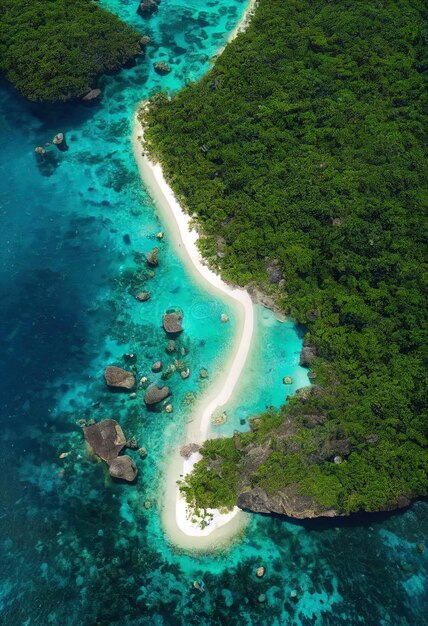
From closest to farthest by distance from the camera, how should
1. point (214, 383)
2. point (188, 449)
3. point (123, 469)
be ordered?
point (123, 469) < point (188, 449) < point (214, 383)

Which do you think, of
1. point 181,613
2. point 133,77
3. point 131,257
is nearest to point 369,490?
point 181,613

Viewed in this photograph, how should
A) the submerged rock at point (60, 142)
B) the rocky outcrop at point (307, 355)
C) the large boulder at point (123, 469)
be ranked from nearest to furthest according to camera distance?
the large boulder at point (123, 469) → the rocky outcrop at point (307, 355) → the submerged rock at point (60, 142)

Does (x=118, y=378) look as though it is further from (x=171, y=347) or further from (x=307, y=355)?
(x=307, y=355)

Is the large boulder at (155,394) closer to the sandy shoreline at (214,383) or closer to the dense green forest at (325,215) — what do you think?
the sandy shoreline at (214,383)

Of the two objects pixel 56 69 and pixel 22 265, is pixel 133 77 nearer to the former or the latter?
pixel 56 69

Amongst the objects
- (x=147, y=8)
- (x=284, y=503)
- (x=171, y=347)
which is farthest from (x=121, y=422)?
(x=147, y=8)

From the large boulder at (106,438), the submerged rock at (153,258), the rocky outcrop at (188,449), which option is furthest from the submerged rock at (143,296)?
the rocky outcrop at (188,449)
